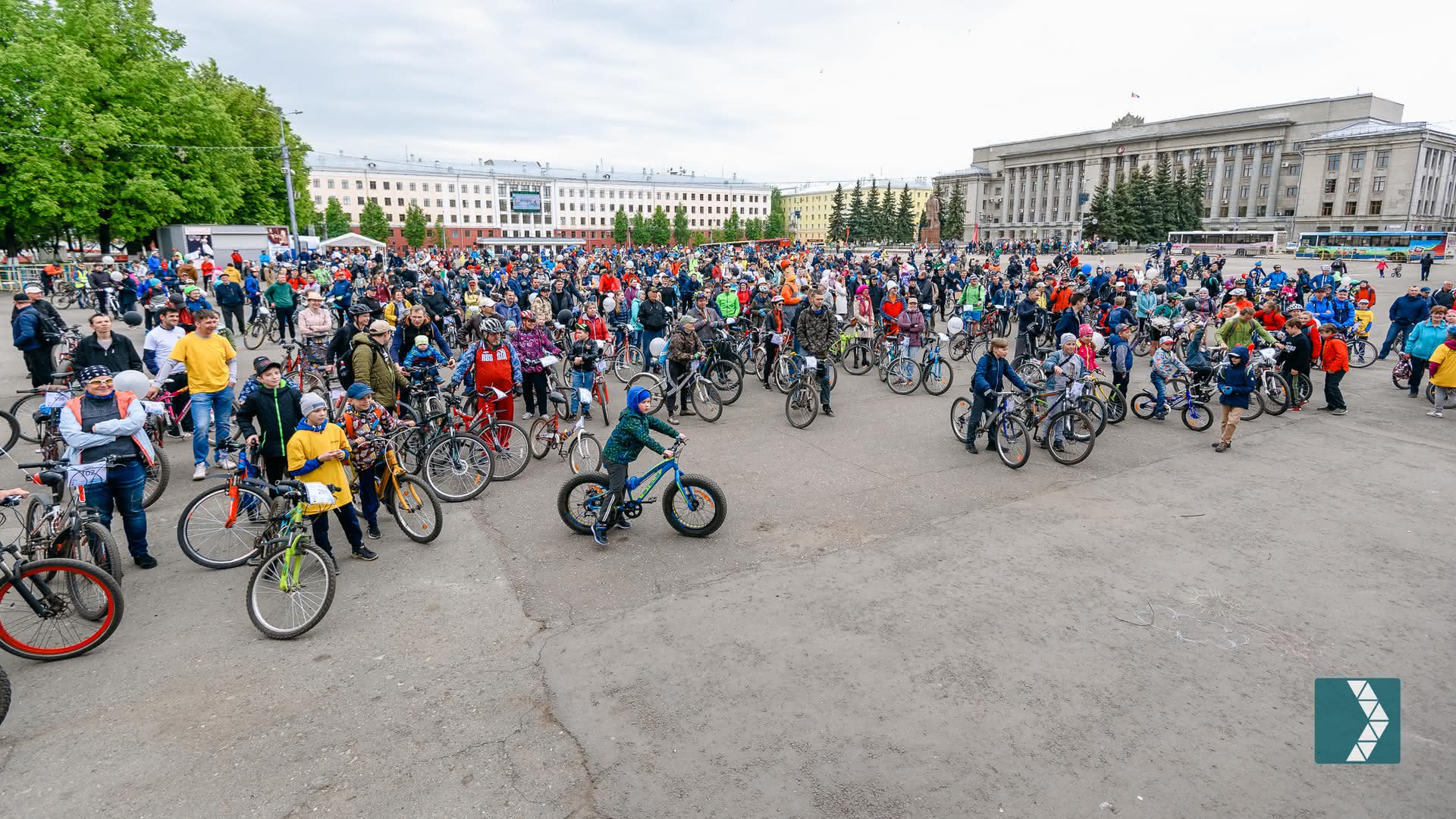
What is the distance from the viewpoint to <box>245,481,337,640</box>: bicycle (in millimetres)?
5531

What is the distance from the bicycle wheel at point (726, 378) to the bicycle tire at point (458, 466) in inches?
204

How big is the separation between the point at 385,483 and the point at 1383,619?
8.81m

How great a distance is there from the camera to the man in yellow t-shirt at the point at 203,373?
8688 millimetres

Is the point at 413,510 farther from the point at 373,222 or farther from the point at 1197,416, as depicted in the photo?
the point at 373,222

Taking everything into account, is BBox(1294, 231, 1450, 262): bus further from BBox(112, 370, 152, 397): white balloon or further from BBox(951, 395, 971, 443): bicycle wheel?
BBox(112, 370, 152, 397): white balloon

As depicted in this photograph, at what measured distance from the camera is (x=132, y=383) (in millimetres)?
7441

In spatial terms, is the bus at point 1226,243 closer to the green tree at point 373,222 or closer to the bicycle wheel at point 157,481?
the bicycle wheel at point 157,481

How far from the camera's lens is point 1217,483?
9.06 meters

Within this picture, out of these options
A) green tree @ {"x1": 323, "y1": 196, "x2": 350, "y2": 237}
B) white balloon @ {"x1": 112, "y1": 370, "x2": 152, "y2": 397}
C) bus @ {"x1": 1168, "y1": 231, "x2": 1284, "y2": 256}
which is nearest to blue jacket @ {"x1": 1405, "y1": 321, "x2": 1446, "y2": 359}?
white balloon @ {"x1": 112, "y1": 370, "x2": 152, "y2": 397}

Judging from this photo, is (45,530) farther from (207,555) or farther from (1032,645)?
(1032,645)

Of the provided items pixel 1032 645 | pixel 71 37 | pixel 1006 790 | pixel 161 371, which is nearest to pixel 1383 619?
pixel 1032 645

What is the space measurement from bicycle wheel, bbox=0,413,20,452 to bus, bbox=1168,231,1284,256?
76401 mm

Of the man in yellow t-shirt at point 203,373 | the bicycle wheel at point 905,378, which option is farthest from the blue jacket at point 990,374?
the man in yellow t-shirt at point 203,373

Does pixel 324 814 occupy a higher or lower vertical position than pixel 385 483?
lower
